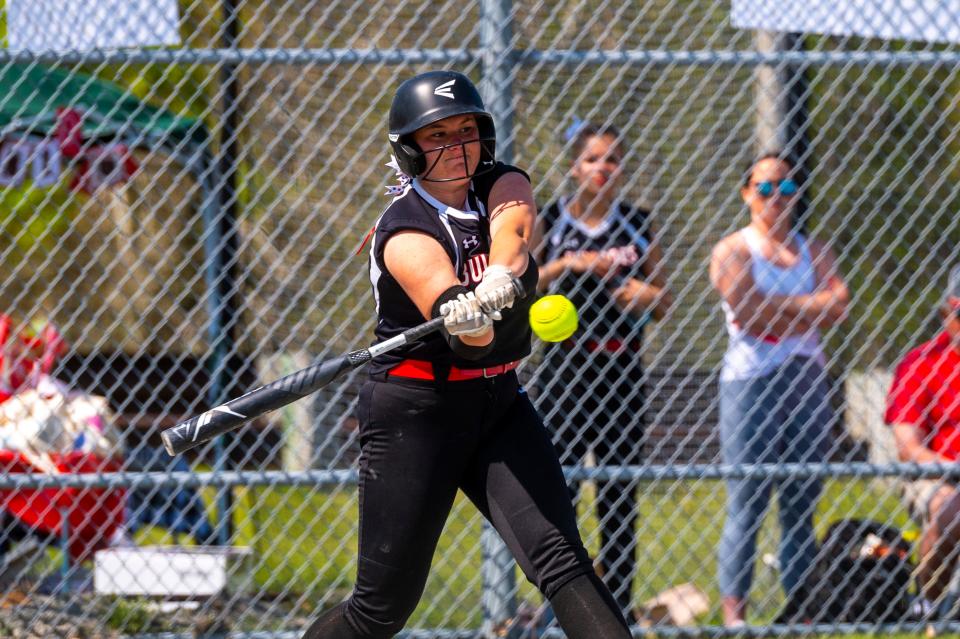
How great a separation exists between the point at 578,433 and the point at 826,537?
126 centimetres

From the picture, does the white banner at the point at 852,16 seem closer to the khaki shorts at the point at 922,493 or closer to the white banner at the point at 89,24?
the khaki shorts at the point at 922,493

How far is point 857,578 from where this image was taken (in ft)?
16.3

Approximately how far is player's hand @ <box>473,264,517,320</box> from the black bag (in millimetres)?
2382

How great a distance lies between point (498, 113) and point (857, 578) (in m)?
2.44

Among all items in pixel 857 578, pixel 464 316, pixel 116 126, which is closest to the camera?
pixel 464 316

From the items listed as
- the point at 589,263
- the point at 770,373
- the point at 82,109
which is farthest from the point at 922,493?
the point at 82,109

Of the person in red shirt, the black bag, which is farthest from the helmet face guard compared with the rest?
the person in red shirt

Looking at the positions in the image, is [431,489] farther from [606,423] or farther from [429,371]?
[606,423]

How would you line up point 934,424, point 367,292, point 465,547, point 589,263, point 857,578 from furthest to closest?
point 465,547 → point 367,292 → point 934,424 → point 857,578 → point 589,263

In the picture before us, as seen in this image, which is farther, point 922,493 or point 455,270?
point 922,493

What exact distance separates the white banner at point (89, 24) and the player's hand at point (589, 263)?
1666mm

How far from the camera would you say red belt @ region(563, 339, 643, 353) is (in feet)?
15.1

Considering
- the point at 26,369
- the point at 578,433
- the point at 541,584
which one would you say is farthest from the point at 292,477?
the point at 26,369

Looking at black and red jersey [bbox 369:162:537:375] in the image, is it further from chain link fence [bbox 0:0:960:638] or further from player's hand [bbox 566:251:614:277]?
player's hand [bbox 566:251:614:277]
